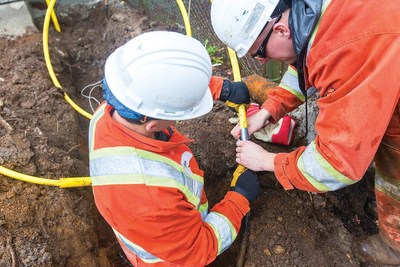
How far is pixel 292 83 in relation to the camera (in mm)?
2801

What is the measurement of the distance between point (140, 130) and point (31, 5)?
4.28 metres

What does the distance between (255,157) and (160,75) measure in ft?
3.14

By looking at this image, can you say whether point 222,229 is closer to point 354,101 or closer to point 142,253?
point 142,253

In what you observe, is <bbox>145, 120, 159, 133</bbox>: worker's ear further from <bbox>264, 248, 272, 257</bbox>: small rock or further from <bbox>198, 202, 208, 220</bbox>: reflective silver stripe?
<bbox>264, 248, 272, 257</bbox>: small rock

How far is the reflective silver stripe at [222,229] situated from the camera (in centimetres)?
229

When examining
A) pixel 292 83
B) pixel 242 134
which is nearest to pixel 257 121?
pixel 242 134

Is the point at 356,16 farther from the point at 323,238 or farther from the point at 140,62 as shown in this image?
the point at 323,238

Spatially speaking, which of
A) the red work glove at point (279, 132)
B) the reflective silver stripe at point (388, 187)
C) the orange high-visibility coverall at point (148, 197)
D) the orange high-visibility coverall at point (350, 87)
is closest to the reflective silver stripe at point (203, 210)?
the orange high-visibility coverall at point (148, 197)

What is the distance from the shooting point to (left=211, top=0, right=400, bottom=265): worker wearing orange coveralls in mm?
1669

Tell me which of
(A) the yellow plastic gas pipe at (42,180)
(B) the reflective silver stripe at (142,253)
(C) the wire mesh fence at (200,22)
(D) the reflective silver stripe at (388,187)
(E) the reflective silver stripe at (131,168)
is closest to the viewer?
(E) the reflective silver stripe at (131,168)

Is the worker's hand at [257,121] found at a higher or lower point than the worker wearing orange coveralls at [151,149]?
Answer: lower

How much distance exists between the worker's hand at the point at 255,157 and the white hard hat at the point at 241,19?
26.7 inches

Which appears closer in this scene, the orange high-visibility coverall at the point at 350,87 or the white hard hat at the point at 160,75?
the orange high-visibility coverall at the point at 350,87

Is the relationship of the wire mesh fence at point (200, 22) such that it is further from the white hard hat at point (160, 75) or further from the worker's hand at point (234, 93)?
the white hard hat at point (160, 75)
